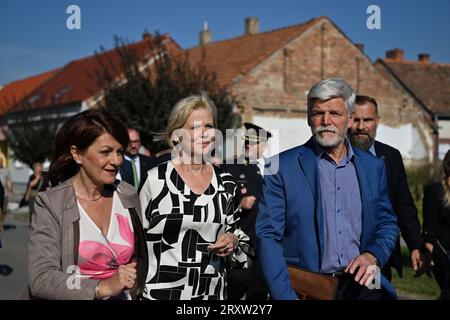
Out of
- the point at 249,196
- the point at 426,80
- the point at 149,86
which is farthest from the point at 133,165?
the point at 426,80

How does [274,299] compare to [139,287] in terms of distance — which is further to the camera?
[139,287]

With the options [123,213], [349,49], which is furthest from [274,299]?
[349,49]

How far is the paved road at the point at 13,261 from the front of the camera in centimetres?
866

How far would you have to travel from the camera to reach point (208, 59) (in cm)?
2833

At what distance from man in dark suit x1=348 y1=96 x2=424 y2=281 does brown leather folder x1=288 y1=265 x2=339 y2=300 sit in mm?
1647

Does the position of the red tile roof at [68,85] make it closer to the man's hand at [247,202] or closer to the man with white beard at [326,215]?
the man's hand at [247,202]

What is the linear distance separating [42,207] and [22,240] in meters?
12.2

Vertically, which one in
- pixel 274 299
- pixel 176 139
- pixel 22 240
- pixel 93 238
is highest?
pixel 176 139

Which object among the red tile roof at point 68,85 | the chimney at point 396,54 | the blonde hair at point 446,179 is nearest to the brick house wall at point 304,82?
the red tile roof at point 68,85

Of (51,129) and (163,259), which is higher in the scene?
(51,129)

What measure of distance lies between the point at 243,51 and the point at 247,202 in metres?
22.0

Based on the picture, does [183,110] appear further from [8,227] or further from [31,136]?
[31,136]

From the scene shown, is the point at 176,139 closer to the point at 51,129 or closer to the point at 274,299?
the point at 274,299

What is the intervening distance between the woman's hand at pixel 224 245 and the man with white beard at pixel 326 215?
0.18m
